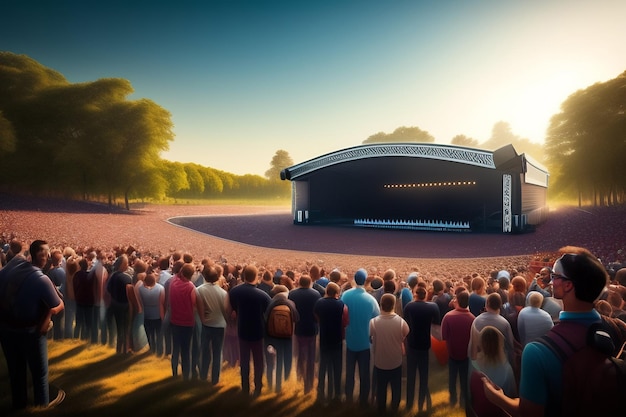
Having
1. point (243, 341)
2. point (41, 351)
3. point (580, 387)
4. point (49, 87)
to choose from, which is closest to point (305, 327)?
point (243, 341)

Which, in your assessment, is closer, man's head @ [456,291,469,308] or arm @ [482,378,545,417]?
arm @ [482,378,545,417]

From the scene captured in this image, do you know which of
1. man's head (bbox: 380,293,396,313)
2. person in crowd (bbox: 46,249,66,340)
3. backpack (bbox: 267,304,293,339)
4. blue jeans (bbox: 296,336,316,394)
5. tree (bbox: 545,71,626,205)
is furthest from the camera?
tree (bbox: 545,71,626,205)

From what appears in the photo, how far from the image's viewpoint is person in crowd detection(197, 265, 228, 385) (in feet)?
15.1

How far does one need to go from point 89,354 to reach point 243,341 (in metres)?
2.94

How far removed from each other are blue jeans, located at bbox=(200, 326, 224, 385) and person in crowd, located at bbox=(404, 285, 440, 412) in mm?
2424

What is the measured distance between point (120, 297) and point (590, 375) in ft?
18.6

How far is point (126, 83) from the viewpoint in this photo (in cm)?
2789

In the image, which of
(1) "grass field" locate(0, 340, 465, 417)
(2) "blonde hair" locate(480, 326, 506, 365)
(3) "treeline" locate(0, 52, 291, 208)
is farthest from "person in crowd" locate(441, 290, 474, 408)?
(3) "treeline" locate(0, 52, 291, 208)

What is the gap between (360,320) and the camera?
4.23m

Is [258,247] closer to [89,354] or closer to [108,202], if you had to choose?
[89,354]

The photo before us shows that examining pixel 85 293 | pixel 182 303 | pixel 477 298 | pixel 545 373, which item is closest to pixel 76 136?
pixel 85 293

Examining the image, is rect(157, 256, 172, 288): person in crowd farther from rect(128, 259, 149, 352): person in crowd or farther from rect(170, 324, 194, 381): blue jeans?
rect(170, 324, 194, 381): blue jeans

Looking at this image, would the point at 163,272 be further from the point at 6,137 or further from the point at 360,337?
the point at 6,137

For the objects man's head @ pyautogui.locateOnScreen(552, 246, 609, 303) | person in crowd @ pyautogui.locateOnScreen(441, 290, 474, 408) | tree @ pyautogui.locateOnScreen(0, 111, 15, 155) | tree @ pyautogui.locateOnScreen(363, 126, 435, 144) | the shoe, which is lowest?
the shoe
